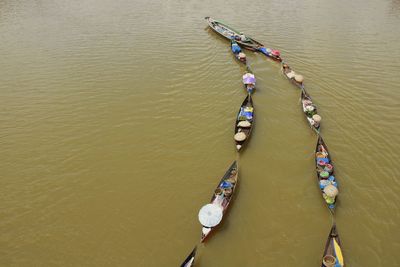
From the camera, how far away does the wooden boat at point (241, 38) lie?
2200cm

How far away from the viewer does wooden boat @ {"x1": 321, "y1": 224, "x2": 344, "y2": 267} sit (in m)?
9.61

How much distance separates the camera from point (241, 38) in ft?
78.8

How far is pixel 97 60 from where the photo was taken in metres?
21.0

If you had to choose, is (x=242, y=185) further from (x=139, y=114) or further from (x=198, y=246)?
(x=139, y=114)

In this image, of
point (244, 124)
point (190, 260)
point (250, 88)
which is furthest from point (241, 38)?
point (190, 260)

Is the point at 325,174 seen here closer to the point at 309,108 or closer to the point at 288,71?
the point at 309,108

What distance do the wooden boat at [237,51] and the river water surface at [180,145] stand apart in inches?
22.5

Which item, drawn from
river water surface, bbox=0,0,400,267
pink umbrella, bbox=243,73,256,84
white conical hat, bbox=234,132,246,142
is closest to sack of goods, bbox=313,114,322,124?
river water surface, bbox=0,0,400,267

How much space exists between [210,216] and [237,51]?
15456mm

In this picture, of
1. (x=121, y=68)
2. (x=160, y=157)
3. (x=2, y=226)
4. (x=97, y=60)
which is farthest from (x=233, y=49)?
(x=2, y=226)

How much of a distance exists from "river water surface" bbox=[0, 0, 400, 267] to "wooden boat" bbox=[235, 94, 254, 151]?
1.73 feet

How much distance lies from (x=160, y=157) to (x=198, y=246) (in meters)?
4.81

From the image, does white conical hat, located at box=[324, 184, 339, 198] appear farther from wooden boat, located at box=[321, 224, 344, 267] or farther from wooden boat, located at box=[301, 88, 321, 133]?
wooden boat, located at box=[301, 88, 321, 133]

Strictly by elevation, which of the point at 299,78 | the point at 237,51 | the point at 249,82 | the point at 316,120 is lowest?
the point at 316,120
